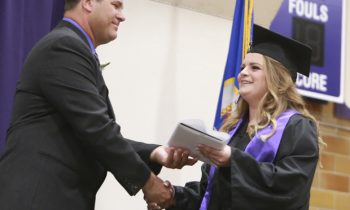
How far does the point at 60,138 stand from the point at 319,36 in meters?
3.91

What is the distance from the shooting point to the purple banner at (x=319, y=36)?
18.5 ft

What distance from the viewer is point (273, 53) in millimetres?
3193

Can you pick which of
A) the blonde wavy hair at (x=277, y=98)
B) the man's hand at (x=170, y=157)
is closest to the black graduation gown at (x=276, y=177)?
the blonde wavy hair at (x=277, y=98)

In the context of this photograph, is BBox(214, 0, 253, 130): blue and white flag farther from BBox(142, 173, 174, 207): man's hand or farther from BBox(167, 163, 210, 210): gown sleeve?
BBox(142, 173, 174, 207): man's hand

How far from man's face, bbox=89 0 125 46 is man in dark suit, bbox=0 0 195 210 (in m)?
0.22

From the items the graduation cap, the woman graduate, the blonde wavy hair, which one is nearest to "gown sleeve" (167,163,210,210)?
the woman graduate

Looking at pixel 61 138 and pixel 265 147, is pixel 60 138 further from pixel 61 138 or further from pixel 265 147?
pixel 265 147

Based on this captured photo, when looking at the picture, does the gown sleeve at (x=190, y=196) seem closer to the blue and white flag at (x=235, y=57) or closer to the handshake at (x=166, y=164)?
the handshake at (x=166, y=164)

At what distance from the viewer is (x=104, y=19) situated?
2.84 meters

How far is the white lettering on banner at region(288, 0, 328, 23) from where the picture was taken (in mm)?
5781

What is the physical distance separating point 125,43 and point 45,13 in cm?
105

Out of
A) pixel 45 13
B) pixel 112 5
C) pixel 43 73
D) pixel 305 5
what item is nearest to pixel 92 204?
pixel 43 73

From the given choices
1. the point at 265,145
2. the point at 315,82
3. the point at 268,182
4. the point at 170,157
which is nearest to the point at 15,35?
the point at 170,157

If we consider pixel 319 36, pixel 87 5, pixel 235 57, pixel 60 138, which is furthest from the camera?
pixel 319 36
